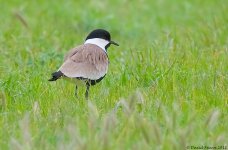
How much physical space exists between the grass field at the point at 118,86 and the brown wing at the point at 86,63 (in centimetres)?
18

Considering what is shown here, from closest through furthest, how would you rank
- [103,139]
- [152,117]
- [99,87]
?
[103,139] < [152,117] < [99,87]

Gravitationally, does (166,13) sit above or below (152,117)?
above

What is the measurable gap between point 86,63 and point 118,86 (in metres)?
0.36

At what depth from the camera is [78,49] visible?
6.88 meters

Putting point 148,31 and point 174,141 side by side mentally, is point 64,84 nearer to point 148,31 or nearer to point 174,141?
point 174,141

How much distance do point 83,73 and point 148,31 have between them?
17.8 ft

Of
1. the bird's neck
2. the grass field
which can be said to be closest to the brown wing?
the grass field

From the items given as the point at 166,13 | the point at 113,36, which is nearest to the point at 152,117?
the point at 113,36

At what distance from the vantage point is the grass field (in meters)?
4.80

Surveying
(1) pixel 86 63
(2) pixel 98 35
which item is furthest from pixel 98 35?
(1) pixel 86 63

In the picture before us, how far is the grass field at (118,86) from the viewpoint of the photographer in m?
4.80

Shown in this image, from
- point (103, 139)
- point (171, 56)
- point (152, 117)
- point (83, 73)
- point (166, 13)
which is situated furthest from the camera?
point (166, 13)

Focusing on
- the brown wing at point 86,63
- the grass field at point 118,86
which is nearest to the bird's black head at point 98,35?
the grass field at point 118,86

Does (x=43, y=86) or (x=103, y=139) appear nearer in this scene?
(x=103, y=139)
